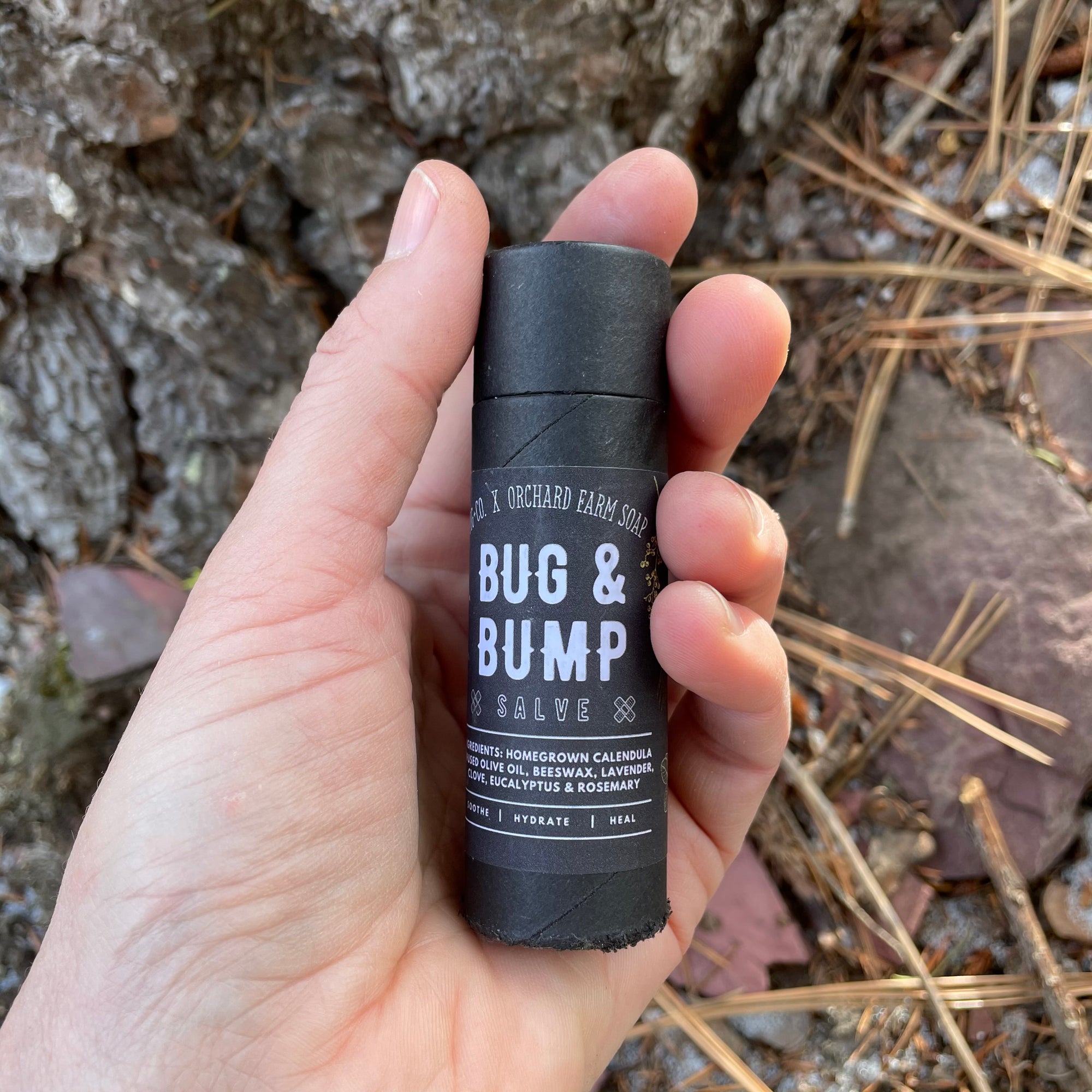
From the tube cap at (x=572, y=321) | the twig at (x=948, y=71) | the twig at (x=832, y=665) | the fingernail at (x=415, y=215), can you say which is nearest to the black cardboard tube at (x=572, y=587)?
the tube cap at (x=572, y=321)

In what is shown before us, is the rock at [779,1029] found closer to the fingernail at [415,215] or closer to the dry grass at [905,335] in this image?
the dry grass at [905,335]

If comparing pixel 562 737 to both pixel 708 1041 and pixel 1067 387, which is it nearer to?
pixel 708 1041

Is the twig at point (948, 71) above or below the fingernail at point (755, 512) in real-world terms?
above

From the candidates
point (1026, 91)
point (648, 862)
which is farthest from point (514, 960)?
point (1026, 91)

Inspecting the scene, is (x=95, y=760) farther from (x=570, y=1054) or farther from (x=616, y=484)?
(x=616, y=484)

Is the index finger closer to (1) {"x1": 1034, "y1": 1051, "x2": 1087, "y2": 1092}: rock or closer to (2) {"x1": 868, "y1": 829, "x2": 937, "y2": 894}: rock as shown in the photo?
(2) {"x1": 868, "y1": 829, "x2": 937, "y2": 894}: rock

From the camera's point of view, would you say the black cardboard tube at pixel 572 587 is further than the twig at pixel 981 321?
No
